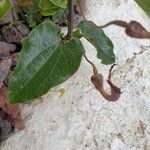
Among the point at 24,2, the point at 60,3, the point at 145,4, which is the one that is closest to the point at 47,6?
the point at 60,3

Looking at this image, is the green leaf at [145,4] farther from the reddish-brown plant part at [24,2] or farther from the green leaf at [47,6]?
the reddish-brown plant part at [24,2]

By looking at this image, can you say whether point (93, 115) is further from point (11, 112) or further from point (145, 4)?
point (145, 4)

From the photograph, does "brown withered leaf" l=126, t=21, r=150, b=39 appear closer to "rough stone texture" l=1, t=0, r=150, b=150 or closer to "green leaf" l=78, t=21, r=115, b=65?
"green leaf" l=78, t=21, r=115, b=65

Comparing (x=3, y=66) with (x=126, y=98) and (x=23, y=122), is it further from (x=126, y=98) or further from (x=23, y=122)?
(x=126, y=98)

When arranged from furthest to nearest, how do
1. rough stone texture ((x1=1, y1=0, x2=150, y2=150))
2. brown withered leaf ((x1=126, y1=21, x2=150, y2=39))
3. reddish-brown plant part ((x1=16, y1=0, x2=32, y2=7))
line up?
reddish-brown plant part ((x1=16, y1=0, x2=32, y2=7)) → rough stone texture ((x1=1, y1=0, x2=150, y2=150)) → brown withered leaf ((x1=126, y1=21, x2=150, y2=39))

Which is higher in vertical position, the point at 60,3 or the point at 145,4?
the point at 145,4

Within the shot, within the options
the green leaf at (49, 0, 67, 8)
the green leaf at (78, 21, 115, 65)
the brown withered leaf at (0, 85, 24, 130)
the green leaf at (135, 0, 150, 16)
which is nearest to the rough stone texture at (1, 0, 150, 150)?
the brown withered leaf at (0, 85, 24, 130)

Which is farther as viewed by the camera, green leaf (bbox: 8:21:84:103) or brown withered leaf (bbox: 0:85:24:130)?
brown withered leaf (bbox: 0:85:24:130)
